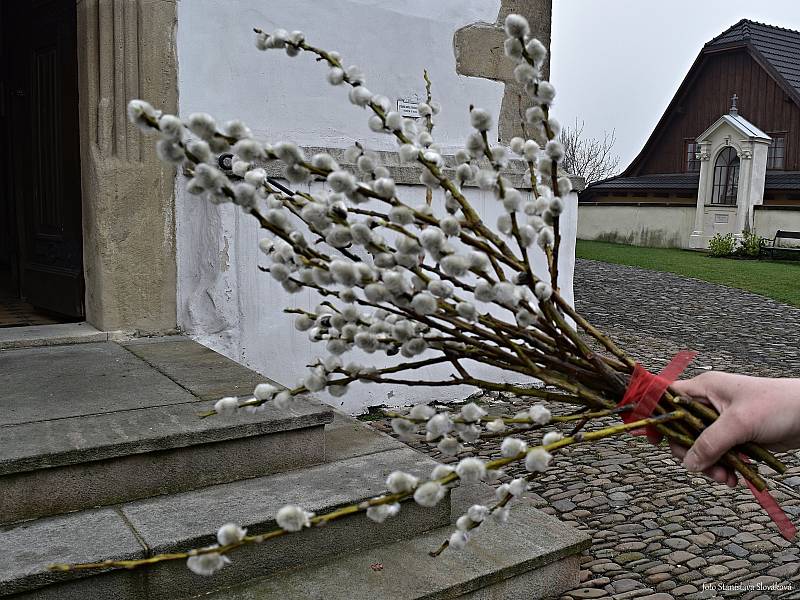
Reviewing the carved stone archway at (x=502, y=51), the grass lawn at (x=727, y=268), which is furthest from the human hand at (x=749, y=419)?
the grass lawn at (x=727, y=268)

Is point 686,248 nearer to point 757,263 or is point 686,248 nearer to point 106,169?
point 757,263

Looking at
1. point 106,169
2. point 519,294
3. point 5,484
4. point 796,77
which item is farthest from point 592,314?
Answer: point 796,77

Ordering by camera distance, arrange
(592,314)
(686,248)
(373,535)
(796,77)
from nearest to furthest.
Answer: (373,535), (592,314), (686,248), (796,77)

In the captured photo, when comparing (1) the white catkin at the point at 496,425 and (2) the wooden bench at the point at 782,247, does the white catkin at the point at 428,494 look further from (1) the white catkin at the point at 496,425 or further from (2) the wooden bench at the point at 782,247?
(2) the wooden bench at the point at 782,247

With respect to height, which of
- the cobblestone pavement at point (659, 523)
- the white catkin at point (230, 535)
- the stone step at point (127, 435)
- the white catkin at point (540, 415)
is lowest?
the cobblestone pavement at point (659, 523)

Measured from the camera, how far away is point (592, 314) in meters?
9.45

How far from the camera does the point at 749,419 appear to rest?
1.21 metres

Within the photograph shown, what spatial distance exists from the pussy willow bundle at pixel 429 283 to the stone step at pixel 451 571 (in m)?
1.33

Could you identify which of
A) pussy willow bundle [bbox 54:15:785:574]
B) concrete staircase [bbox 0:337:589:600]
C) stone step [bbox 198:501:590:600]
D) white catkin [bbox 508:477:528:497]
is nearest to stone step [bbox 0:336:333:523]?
concrete staircase [bbox 0:337:589:600]

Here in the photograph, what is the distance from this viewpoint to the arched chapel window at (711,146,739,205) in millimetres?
23781

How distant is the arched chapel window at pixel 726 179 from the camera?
23.8m

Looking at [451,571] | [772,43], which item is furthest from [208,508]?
[772,43]

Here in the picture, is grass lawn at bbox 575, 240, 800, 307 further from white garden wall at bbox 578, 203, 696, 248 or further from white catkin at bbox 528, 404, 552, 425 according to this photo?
white catkin at bbox 528, 404, 552, 425

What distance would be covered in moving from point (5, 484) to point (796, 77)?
2860 cm
